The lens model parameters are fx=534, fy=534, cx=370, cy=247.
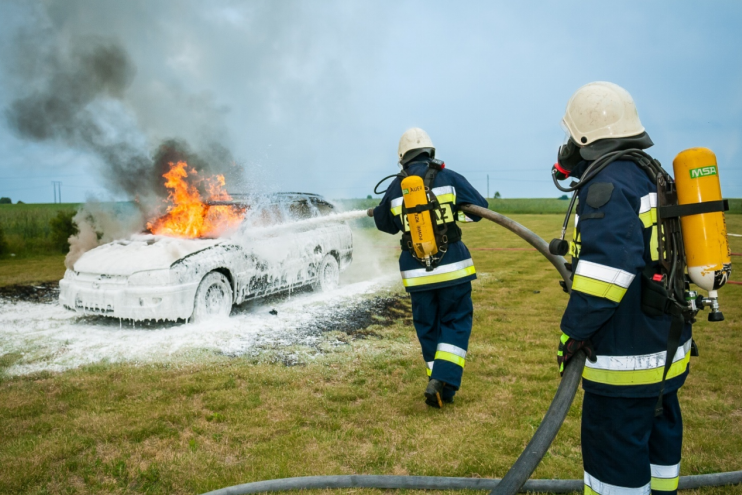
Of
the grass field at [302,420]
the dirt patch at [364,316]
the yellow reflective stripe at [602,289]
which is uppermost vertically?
the yellow reflective stripe at [602,289]

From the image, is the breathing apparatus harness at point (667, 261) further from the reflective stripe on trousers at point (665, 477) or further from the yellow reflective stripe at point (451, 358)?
the yellow reflective stripe at point (451, 358)

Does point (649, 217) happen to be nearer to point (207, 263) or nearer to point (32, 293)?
point (207, 263)

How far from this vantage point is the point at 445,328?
14.4 ft

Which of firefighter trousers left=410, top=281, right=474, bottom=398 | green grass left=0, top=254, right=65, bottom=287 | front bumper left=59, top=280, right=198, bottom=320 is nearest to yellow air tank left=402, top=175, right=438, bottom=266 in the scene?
firefighter trousers left=410, top=281, right=474, bottom=398

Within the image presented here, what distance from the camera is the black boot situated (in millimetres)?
4082

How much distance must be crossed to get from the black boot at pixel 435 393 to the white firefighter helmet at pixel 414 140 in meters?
1.93

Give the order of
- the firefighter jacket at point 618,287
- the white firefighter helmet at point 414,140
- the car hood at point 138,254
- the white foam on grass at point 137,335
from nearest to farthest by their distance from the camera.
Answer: the firefighter jacket at point 618,287 < the white firefighter helmet at point 414,140 < the white foam on grass at point 137,335 < the car hood at point 138,254

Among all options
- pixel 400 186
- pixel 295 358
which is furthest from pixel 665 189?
pixel 295 358

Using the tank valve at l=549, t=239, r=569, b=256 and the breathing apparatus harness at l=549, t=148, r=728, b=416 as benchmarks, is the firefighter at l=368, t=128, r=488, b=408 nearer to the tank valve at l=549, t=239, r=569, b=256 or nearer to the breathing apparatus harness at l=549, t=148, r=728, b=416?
the tank valve at l=549, t=239, r=569, b=256

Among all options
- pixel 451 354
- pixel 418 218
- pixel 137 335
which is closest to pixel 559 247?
pixel 418 218

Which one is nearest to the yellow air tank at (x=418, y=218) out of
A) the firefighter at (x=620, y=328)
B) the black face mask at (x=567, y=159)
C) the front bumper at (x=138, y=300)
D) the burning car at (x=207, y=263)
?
the black face mask at (x=567, y=159)

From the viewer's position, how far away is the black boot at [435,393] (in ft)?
13.4

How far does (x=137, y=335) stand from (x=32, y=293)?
4112 millimetres

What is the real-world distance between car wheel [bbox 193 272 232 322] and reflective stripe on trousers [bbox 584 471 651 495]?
16.9 ft
